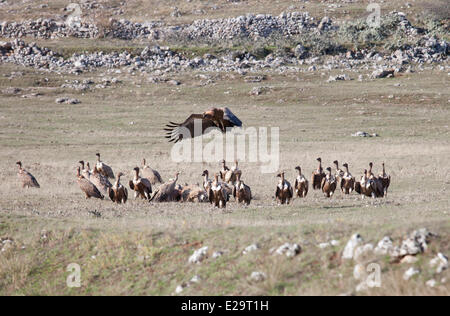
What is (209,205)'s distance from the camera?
16.9 m

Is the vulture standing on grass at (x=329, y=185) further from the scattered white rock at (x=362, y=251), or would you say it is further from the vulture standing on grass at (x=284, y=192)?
the scattered white rock at (x=362, y=251)

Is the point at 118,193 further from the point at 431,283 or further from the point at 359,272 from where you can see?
the point at 431,283

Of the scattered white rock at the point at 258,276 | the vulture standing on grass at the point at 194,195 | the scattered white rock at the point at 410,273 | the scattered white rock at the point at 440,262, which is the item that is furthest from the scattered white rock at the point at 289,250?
the vulture standing on grass at the point at 194,195

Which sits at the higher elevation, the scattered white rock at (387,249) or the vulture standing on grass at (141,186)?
the vulture standing on grass at (141,186)

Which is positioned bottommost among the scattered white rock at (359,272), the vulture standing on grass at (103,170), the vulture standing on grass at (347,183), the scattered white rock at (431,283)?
the scattered white rock at (431,283)

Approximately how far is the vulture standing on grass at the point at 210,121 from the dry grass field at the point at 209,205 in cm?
202

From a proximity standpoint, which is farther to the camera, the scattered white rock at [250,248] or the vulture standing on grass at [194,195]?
the vulture standing on grass at [194,195]

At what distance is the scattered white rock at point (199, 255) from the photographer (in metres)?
10.7

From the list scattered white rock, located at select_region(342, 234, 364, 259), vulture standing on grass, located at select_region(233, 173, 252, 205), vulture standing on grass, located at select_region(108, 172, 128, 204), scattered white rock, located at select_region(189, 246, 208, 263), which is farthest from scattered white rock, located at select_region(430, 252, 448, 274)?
vulture standing on grass, located at select_region(108, 172, 128, 204)

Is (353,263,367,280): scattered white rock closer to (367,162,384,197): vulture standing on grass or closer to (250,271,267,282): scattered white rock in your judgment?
(250,271,267,282): scattered white rock

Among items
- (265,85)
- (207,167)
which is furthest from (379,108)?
(207,167)

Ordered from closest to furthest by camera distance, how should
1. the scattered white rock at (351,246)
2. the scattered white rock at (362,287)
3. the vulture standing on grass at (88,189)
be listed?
the scattered white rock at (362,287)
the scattered white rock at (351,246)
the vulture standing on grass at (88,189)

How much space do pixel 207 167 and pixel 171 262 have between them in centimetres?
1455

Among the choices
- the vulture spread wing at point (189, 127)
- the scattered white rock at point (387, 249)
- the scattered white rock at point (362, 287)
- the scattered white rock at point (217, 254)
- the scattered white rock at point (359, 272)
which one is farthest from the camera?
the vulture spread wing at point (189, 127)
